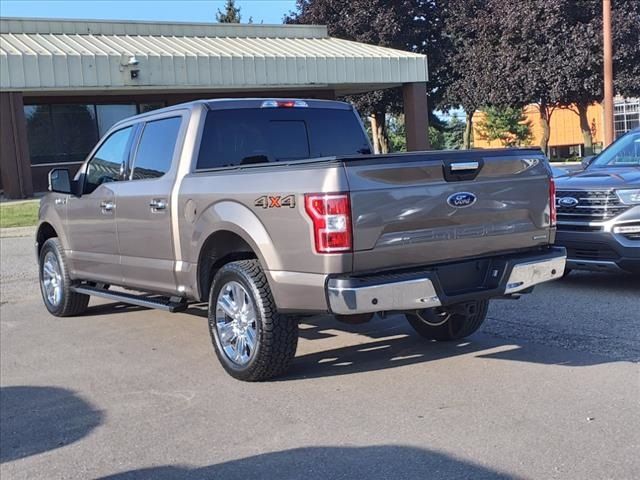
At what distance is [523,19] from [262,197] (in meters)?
29.6

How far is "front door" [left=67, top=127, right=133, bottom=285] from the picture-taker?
7090mm

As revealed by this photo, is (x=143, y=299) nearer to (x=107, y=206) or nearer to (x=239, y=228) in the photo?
(x=107, y=206)

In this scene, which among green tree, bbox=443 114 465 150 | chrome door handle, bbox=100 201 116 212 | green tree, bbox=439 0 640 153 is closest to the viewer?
chrome door handle, bbox=100 201 116 212

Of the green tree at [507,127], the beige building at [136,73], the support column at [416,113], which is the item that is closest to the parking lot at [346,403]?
the beige building at [136,73]

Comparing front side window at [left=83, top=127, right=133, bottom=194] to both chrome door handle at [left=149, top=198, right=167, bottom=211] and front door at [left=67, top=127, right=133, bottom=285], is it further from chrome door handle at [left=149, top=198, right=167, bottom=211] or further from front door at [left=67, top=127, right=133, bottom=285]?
chrome door handle at [left=149, top=198, right=167, bottom=211]

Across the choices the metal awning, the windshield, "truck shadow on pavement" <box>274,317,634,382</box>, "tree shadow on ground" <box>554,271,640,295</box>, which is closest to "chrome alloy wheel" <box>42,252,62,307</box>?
"truck shadow on pavement" <box>274,317,634,382</box>

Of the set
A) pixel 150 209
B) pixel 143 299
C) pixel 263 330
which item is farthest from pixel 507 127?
pixel 263 330

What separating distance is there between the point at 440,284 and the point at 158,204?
258cm

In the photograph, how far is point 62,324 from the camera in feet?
26.6

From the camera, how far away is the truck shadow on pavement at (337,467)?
12.5 feet

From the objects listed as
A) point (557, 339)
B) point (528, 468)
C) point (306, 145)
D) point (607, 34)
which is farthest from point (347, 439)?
point (607, 34)

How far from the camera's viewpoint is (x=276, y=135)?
6.58 metres

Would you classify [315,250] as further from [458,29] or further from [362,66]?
[458,29]

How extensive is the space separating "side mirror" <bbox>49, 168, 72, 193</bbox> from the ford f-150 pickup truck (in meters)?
0.62
